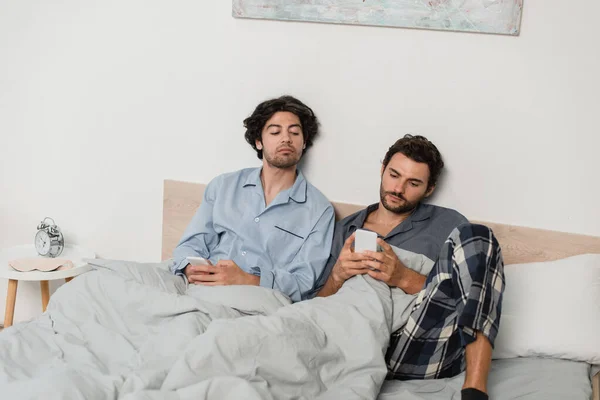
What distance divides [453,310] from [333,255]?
617 mm

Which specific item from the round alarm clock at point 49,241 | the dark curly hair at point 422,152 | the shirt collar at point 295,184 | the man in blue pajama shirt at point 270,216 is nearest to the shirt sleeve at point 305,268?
the man in blue pajama shirt at point 270,216

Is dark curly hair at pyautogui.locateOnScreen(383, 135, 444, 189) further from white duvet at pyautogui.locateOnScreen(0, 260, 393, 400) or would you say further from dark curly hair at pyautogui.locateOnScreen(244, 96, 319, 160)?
white duvet at pyautogui.locateOnScreen(0, 260, 393, 400)

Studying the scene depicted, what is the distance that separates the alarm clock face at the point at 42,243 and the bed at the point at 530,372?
1.18m

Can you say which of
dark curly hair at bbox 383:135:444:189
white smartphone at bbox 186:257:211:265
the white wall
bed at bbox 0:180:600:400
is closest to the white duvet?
bed at bbox 0:180:600:400

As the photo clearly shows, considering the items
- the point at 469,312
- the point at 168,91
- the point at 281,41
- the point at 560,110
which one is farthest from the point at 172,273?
the point at 560,110

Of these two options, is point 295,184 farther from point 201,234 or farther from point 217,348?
point 217,348

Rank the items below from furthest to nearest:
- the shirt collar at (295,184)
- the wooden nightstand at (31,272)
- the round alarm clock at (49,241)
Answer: the round alarm clock at (49,241) → the wooden nightstand at (31,272) → the shirt collar at (295,184)

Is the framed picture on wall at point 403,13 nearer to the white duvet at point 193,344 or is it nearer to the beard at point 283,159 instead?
the beard at point 283,159

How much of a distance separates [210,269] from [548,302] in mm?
1079

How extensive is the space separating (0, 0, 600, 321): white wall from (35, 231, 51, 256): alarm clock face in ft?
0.65

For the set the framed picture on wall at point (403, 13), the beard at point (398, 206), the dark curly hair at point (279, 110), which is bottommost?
the beard at point (398, 206)

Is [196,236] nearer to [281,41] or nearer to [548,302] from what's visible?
[281,41]

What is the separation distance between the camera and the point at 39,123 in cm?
296

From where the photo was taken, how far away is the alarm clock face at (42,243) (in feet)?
9.12
